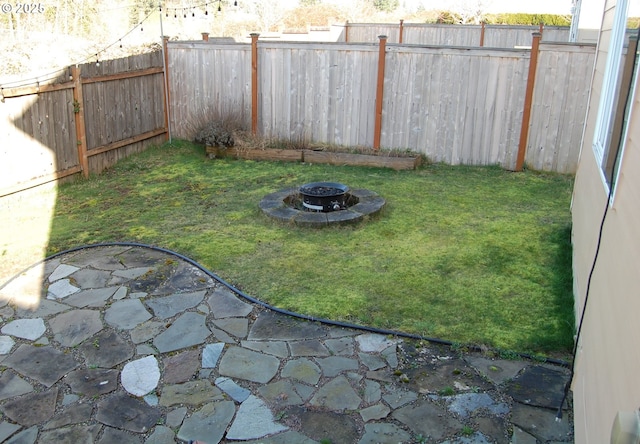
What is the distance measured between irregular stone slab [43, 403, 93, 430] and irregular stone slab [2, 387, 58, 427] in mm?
55

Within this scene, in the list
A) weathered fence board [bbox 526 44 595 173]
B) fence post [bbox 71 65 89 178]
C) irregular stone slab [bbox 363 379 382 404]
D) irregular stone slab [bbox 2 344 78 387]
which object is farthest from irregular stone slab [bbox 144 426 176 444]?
weathered fence board [bbox 526 44 595 173]

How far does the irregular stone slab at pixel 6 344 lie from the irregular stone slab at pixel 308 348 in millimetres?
1842

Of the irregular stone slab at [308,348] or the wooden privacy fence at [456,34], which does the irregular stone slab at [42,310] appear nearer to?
the irregular stone slab at [308,348]

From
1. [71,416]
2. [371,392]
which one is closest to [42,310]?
[71,416]

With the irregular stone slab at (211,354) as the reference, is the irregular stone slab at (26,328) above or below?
below

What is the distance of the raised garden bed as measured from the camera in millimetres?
8109

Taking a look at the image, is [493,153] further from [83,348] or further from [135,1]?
[135,1]

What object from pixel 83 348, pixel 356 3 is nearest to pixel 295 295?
pixel 83 348

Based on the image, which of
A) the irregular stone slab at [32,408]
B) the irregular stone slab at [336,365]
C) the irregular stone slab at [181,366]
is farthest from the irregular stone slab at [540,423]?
the irregular stone slab at [32,408]

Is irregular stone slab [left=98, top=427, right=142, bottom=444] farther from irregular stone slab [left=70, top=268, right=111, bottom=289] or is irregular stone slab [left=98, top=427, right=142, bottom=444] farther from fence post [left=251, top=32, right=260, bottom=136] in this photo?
fence post [left=251, top=32, right=260, bottom=136]

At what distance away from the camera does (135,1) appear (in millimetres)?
16641

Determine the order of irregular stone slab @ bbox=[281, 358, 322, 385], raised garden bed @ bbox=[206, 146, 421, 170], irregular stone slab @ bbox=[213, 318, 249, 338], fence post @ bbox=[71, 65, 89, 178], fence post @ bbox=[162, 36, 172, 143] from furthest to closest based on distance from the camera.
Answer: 1. fence post @ bbox=[162, 36, 172, 143]
2. raised garden bed @ bbox=[206, 146, 421, 170]
3. fence post @ bbox=[71, 65, 89, 178]
4. irregular stone slab @ bbox=[213, 318, 249, 338]
5. irregular stone slab @ bbox=[281, 358, 322, 385]

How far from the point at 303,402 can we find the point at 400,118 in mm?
6026

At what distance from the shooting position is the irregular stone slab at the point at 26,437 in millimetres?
2814
